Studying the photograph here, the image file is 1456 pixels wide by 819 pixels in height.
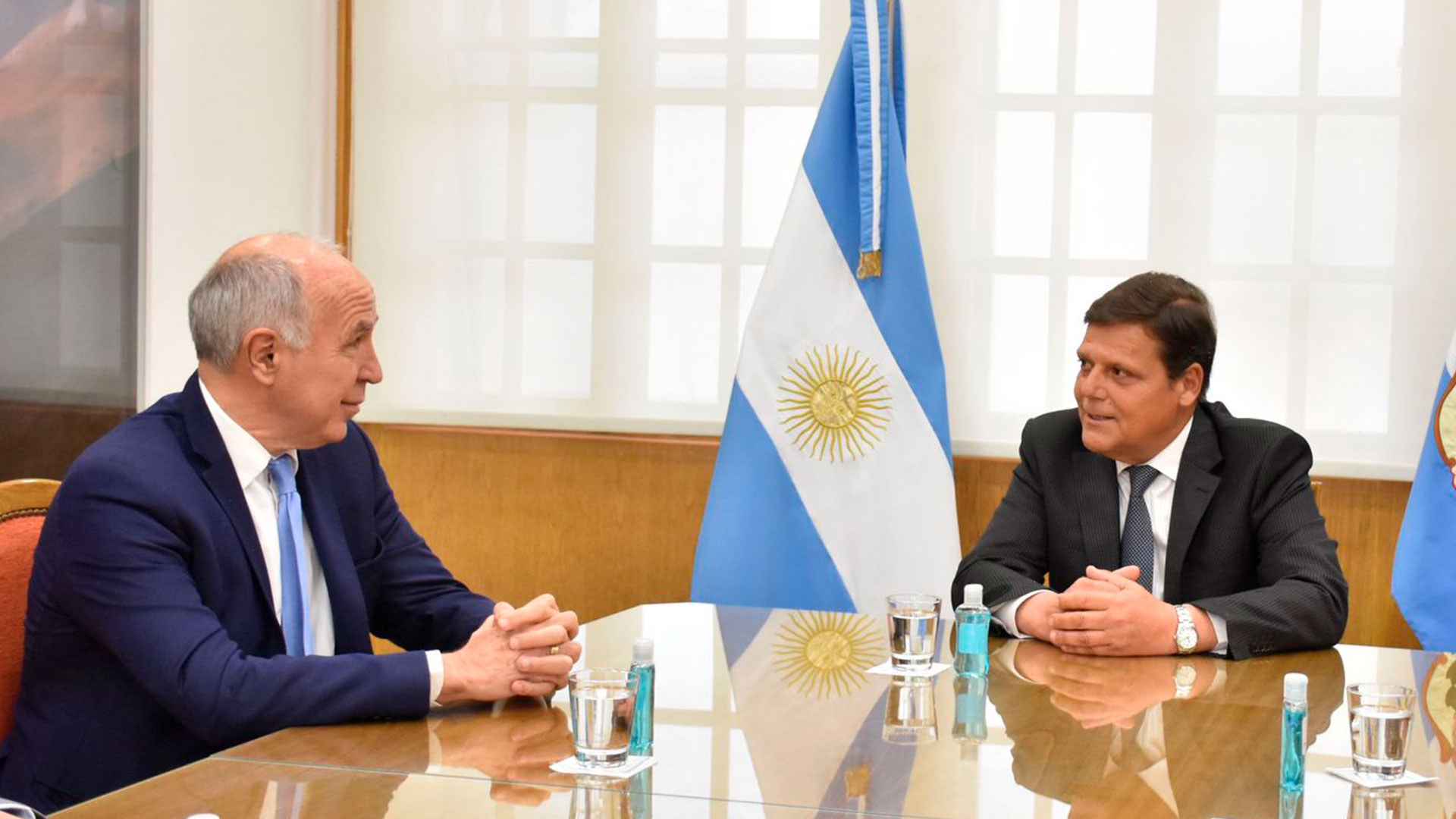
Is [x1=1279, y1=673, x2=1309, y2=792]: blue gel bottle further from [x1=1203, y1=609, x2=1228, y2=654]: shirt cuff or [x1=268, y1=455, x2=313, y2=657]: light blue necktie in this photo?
[x1=268, y1=455, x2=313, y2=657]: light blue necktie

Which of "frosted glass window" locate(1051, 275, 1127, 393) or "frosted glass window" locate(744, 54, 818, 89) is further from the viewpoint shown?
"frosted glass window" locate(744, 54, 818, 89)

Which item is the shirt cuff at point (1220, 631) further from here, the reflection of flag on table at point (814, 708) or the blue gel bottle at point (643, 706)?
the blue gel bottle at point (643, 706)

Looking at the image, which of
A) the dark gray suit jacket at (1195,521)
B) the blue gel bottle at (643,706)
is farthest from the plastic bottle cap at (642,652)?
the dark gray suit jacket at (1195,521)

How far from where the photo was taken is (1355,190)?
3.72 meters

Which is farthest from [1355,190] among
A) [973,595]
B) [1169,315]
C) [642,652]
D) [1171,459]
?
[642,652]

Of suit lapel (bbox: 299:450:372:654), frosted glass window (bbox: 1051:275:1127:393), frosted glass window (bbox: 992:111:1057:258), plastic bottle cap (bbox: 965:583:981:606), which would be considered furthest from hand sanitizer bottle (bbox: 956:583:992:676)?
frosted glass window (bbox: 992:111:1057:258)

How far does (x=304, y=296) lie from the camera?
2.13 meters

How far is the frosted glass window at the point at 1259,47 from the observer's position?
3754 mm

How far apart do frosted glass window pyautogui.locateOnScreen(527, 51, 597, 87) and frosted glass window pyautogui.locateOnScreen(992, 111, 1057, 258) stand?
1.12 metres

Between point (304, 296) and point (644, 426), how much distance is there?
2082mm

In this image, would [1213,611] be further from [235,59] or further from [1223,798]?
[235,59]

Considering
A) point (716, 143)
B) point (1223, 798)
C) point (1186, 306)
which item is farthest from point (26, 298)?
point (1223, 798)

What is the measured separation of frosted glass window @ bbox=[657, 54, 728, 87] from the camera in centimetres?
410

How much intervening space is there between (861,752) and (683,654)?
0.61 meters
